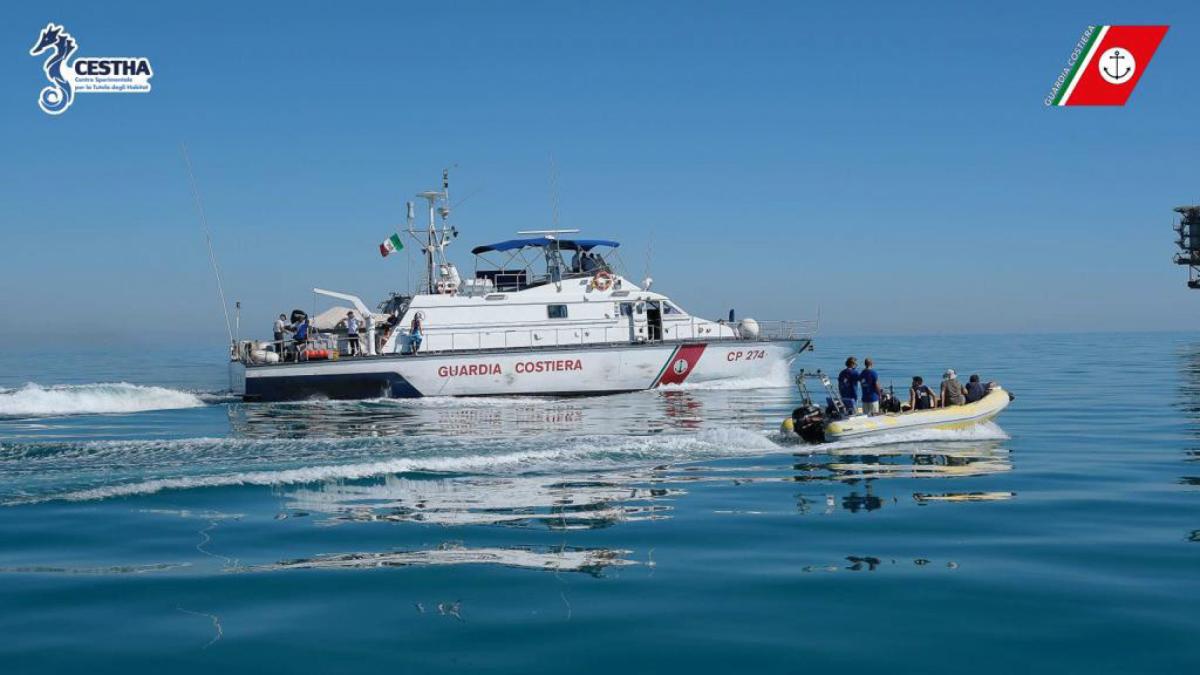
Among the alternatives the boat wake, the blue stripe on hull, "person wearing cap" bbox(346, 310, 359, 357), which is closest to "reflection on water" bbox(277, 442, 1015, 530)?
the boat wake

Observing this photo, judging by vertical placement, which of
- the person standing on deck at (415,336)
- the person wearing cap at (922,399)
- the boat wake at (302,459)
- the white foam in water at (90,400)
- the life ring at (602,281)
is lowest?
the boat wake at (302,459)

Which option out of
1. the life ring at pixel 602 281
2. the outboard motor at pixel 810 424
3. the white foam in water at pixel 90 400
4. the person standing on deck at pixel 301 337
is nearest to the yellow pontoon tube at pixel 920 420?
the outboard motor at pixel 810 424

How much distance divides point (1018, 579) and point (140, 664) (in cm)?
656

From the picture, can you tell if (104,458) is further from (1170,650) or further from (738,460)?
(1170,650)

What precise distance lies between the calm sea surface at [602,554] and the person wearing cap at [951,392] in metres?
0.71

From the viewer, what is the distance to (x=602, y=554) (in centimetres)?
866

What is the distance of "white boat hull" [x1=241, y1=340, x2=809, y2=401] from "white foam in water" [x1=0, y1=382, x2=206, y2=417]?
234cm

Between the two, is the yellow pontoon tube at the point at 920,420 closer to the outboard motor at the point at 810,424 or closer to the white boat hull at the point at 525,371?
the outboard motor at the point at 810,424

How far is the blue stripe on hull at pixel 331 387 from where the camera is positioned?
88.2ft

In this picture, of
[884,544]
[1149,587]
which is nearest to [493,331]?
[884,544]

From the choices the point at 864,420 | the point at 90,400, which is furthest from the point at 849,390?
the point at 90,400

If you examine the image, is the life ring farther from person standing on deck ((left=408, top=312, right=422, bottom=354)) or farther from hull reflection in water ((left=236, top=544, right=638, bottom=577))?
hull reflection in water ((left=236, top=544, right=638, bottom=577))

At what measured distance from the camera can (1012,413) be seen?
74.5ft

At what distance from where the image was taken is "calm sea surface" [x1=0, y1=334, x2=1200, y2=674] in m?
6.29
